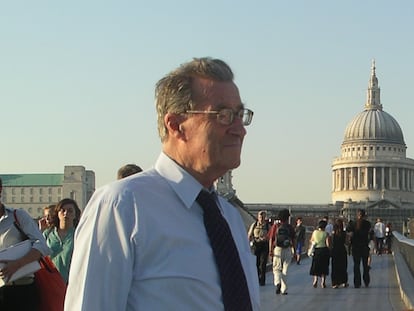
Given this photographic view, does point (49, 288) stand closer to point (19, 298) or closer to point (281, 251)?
point (19, 298)

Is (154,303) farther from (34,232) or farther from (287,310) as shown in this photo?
(287,310)

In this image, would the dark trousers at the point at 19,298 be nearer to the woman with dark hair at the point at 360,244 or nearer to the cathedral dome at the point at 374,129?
the woman with dark hair at the point at 360,244

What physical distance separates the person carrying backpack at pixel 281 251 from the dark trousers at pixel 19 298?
39.6ft

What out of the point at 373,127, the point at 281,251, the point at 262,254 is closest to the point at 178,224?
the point at 281,251

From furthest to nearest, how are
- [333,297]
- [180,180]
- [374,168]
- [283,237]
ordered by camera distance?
[374,168] → [283,237] → [333,297] → [180,180]

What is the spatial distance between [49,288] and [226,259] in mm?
2832

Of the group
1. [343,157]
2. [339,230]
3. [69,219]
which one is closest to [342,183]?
[343,157]

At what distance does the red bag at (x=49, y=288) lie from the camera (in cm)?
568

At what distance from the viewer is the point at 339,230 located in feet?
67.1

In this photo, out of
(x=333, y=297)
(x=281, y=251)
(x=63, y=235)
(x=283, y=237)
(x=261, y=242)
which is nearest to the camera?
(x=63, y=235)

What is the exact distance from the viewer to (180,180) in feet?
10.7

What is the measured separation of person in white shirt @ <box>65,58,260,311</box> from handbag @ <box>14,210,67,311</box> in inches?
98.5

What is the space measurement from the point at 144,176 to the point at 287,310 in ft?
37.2

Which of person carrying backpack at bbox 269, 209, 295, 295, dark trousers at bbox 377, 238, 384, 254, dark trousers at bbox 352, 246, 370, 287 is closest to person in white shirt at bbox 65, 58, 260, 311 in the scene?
person carrying backpack at bbox 269, 209, 295, 295
